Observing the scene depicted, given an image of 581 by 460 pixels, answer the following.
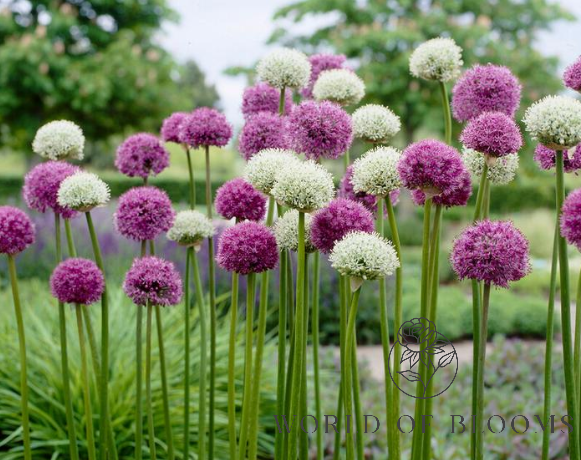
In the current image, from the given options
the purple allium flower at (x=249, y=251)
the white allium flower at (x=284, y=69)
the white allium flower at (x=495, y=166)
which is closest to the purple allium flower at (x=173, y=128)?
the white allium flower at (x=284, y=69)

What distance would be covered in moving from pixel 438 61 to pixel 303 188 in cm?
78

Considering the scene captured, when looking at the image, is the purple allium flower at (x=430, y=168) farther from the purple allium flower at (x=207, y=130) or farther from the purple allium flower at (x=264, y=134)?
the purple allium flower at (x=207, y=130)

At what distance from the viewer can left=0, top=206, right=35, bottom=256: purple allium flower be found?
2037 millimetres

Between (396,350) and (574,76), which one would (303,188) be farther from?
(574,76)

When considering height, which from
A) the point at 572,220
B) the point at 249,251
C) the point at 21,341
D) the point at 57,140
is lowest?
the point at 21,341

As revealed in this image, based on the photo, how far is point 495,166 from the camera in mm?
1962

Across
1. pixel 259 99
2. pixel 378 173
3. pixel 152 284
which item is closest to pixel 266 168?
pixel 378 173

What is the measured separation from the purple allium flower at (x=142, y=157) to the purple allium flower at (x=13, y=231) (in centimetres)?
39

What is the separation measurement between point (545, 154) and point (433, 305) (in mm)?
579

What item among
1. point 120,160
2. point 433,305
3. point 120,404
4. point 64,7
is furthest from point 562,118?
point 64,7

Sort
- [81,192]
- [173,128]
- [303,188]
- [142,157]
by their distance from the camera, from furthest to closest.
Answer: [173,128], [142,157], [81,192], [303,188]

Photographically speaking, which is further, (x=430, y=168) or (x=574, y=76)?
(x=574, y=76)

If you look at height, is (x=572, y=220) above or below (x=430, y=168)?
below

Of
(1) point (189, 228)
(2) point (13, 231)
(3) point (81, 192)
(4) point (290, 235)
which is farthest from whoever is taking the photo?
(1) point (189, 228)
